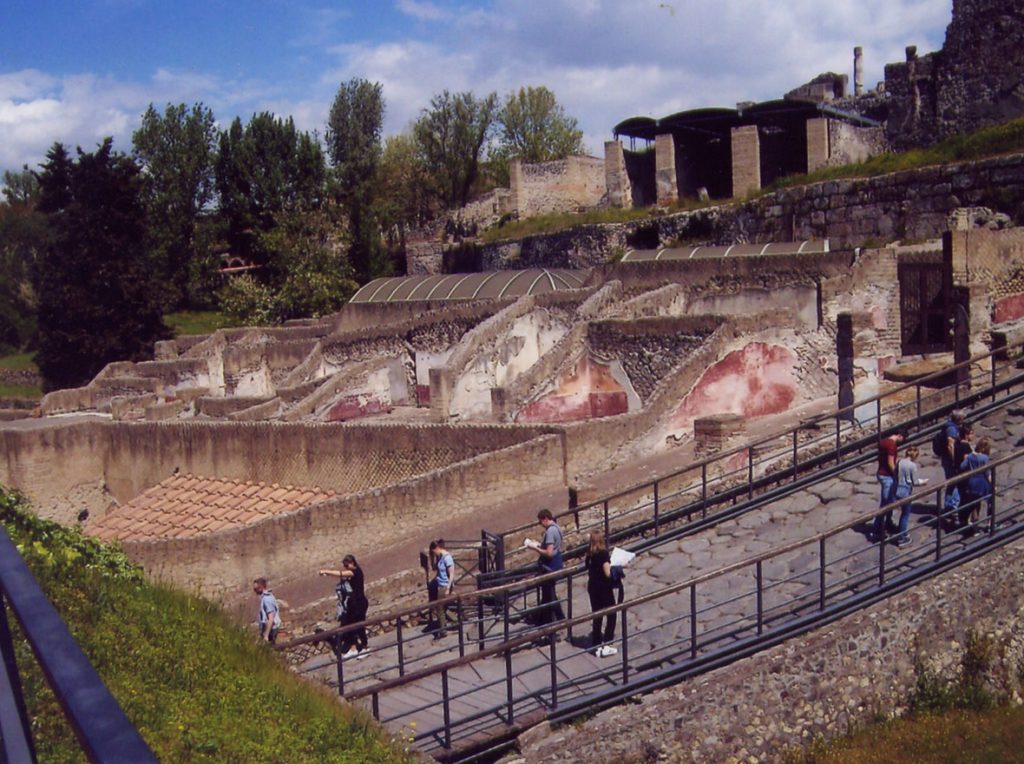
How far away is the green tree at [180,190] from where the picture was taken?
44.7 m

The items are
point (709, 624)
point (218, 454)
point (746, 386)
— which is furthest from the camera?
point (218, 454)

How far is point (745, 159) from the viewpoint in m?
31.7

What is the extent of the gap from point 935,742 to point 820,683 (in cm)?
103

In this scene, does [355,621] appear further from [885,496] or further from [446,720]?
[885,496]

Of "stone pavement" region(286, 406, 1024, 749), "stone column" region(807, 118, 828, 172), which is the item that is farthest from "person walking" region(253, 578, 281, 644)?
"stone column" region(807, 118, 828, 172)

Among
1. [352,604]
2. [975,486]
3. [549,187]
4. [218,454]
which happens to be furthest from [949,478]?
[549,187]

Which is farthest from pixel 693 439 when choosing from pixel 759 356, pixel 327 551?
pixel 327 551

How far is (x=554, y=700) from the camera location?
26.2ft

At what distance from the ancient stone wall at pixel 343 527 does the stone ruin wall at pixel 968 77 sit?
19229 millimetres

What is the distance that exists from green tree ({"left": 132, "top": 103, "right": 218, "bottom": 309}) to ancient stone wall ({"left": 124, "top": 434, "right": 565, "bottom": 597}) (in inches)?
1280

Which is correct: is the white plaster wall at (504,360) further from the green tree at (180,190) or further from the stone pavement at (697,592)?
the green tree at (180,190)

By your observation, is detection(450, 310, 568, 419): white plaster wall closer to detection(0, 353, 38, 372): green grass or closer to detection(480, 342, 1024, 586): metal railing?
detection(480, 342, 1024, 586): metal railing

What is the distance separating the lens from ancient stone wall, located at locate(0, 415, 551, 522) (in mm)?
16000

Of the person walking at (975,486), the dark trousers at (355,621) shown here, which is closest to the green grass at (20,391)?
the dark trousers at (355,621)
